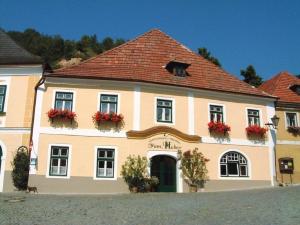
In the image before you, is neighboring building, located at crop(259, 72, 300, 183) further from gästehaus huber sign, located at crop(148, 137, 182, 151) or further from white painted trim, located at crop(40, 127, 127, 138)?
white painted trim, located at crop(40, 127, 127, 138)

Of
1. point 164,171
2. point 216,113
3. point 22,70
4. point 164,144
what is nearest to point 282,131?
point 216,113

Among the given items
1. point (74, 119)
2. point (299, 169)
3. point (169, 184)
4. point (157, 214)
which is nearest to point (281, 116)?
point (299, 169)

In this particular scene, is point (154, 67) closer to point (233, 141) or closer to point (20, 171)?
point (233, 141)

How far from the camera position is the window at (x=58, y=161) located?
61.5ft

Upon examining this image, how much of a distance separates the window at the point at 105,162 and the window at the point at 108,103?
2.10 meters

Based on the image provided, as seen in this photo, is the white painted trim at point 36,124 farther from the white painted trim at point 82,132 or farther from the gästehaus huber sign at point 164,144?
the gästehaus huber sign at point 164,144

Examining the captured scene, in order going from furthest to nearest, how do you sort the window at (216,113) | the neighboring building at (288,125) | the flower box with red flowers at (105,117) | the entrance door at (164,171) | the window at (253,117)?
the neighboring building at (288,125) → the window at (253,117) → the window at (216,113) → the entrance door at (164,171) → the flower box with red flowers at (105,117)

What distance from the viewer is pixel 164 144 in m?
20.1

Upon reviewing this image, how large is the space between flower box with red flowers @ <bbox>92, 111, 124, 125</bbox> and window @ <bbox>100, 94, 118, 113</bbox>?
541mm

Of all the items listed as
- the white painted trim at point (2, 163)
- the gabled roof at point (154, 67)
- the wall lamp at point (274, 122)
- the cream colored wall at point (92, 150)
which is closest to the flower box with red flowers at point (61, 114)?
the cream colored wall at point (92, 150)

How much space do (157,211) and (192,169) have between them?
27.5 ft

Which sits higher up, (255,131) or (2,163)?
(255,131)

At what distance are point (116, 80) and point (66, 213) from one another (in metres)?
9.74

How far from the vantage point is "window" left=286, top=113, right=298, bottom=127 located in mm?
24094
